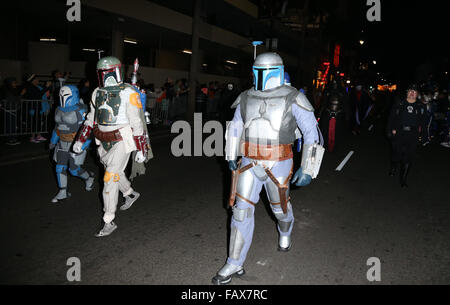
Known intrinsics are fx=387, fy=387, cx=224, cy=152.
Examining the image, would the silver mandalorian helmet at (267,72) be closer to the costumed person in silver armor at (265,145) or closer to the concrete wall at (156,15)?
the costumed person in silver armor at (265,145)

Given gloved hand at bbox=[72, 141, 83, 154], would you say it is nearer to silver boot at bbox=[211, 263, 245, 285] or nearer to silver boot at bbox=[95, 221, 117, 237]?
silver boot at bbox=[95, 221, 117, 237]

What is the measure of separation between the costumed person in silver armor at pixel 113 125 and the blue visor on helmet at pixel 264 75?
5.40ft

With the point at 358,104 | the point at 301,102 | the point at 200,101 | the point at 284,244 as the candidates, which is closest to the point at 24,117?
the point at 200,101

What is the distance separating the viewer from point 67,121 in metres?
5.48

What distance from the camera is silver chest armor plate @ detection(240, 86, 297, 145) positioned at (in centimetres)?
352

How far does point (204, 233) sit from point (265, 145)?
1.66 m

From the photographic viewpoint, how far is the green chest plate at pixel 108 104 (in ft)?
14.6

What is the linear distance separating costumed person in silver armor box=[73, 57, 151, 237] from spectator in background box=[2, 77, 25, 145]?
6299mm

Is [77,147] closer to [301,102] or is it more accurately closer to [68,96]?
[68,96]

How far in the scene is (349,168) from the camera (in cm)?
907

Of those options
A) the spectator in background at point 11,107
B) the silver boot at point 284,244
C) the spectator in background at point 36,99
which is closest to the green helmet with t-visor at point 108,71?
the silver boot at point 284,244

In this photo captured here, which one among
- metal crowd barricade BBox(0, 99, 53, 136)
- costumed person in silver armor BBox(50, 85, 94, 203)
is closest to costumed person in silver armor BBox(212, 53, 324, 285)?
costumed person in silver armor BBox(50, 85, 94, 203)
